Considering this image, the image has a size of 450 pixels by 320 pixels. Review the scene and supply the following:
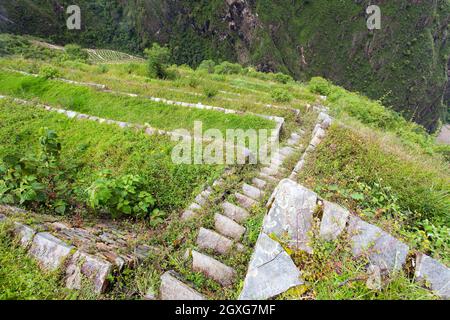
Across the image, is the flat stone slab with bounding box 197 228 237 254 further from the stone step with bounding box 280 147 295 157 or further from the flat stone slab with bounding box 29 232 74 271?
the stone step with bounding box 280 147 295 157

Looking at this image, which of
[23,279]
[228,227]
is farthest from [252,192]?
[23,279]

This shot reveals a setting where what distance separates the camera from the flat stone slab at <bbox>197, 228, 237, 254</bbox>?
11.2 ft

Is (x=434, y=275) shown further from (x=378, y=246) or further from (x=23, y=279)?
(x=23, y=279)

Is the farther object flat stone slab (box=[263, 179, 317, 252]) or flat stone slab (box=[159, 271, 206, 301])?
flat stone slab (box=[263, 179, 317, 252])

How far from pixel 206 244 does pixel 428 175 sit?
159 inches

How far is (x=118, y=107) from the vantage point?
313 inches

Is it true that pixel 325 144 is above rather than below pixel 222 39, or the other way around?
below

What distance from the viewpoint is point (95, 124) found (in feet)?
21.9

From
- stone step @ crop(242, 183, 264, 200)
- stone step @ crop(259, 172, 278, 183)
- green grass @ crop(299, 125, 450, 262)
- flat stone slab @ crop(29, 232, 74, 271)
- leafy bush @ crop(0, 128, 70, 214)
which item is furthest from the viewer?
stone step @ crop(259, 172, 278, 183)

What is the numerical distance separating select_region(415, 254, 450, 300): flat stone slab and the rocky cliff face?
70.7 metres

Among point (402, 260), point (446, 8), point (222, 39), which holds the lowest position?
point (402, 260)

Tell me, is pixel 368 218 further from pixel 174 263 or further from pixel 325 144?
pixel 174 263

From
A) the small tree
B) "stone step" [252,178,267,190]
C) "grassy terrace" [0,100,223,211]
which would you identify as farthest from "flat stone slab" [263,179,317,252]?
the small tree
